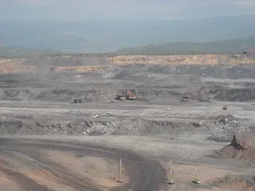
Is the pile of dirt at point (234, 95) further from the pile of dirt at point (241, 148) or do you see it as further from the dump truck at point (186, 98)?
the pile of dirt at point (241, 148)

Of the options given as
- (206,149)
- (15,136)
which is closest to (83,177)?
(206,149)

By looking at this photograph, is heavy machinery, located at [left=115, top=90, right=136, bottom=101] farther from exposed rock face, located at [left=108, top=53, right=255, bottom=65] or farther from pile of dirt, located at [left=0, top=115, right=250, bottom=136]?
exposed rock face, located at [left=108, top=53, right=255, bottom=65]

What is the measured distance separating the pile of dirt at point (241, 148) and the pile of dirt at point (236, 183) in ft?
→ 12.6

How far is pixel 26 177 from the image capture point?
2161cm

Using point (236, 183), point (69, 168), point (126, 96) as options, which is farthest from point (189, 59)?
point (236, 183)

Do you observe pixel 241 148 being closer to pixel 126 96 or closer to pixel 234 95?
pixel 126 96

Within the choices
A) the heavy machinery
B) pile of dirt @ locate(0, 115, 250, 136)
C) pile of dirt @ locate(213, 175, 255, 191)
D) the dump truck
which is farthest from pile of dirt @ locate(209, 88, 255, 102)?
pile of dirt @ locate(213, 175, 255, 191)

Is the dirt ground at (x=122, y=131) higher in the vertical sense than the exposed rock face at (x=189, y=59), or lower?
lower

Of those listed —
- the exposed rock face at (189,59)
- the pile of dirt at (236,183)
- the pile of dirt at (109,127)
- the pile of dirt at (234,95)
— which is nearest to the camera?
the pile of dirt at (236,183)

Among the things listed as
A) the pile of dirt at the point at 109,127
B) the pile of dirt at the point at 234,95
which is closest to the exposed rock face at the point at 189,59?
the pile of dirt at the point at 234,95

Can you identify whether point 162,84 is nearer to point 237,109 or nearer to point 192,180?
point 237,109

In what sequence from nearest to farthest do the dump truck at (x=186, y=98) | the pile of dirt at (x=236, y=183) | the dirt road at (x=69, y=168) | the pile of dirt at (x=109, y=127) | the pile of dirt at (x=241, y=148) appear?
1. the dirt road at (x=69, y=168)
2. the pile of dirt at (x=236, y=183)
3. the pile of dirt at (x=241, y=148)
4. the pile of dirt at (x=109, y=127)
5. the dump truck at (x=186, y=98)

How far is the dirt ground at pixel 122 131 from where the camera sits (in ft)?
70.4

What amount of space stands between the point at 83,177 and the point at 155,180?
3635 millimetres
